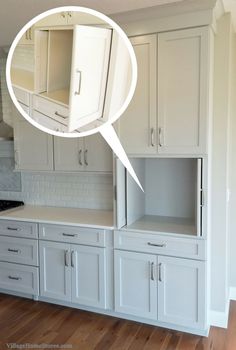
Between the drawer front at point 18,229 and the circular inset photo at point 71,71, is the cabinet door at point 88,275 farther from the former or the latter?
the circular inset photo at point 71,71

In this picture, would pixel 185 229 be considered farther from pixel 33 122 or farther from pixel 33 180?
pixel 33 122

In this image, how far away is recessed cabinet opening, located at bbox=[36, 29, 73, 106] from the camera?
1.44 feet

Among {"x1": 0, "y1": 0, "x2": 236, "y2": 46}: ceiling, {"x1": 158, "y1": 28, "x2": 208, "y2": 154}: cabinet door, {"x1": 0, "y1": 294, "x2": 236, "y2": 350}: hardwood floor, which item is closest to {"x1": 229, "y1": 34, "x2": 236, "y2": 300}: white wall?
{"x1": 0, "y1": 294, "x2": 236, "y2": 350}: hardwood floor

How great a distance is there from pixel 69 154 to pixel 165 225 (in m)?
1.14

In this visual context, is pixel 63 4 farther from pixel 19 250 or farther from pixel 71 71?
pixel 19 250

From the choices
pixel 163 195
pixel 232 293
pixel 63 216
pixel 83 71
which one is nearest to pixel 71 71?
pixel 83 71

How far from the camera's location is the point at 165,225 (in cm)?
263

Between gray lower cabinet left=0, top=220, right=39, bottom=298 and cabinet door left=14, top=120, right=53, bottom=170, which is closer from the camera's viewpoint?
gray lower cabinet left=0, top=220, right=39, bottom=298

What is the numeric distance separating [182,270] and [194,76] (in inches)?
57.1

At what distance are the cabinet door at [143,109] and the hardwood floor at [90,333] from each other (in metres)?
1.45

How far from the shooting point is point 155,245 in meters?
2.46

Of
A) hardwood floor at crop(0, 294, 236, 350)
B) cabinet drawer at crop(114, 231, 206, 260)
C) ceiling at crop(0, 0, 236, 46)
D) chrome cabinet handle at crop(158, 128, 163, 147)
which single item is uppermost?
ceiling at crop(0, 0, 236, 46)

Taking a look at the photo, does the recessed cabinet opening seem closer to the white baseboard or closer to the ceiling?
the ceiling

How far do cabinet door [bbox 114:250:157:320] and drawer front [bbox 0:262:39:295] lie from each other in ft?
2.78
